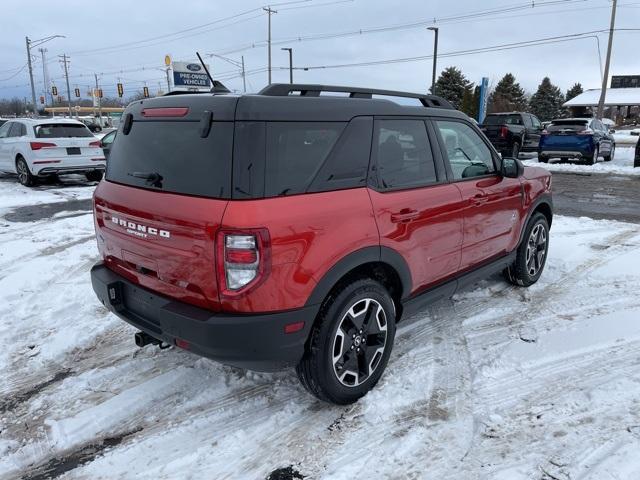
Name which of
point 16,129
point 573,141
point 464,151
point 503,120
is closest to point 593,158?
point 573,141

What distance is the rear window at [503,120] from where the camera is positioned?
18.5 m

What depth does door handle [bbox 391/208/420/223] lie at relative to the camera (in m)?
3.04

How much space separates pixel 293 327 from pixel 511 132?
17.7 m

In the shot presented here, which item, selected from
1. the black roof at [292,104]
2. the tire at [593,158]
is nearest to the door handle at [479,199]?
the black roof at [292,104]

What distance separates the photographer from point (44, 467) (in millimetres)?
2543

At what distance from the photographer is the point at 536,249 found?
502cm

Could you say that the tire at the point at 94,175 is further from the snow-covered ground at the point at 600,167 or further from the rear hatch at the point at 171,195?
the snow-covered ground at the point at 600,167

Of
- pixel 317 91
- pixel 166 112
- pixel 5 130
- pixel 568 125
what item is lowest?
pixel 5 130

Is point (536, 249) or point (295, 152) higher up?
point (295, 152)

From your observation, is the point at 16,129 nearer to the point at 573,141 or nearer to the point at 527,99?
the point at 573,141

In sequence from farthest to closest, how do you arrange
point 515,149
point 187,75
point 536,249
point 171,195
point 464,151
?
point 187,75 < point 515,149 < point 536,249 < point 464,151 < point 171,195

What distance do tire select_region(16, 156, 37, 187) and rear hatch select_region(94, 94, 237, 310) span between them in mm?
10545

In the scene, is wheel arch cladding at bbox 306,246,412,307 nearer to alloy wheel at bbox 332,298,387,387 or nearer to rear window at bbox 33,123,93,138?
alloy wheel at bbox 332,298,387,387

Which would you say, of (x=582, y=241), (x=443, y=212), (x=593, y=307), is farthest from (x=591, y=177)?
(x=443, y=212)
